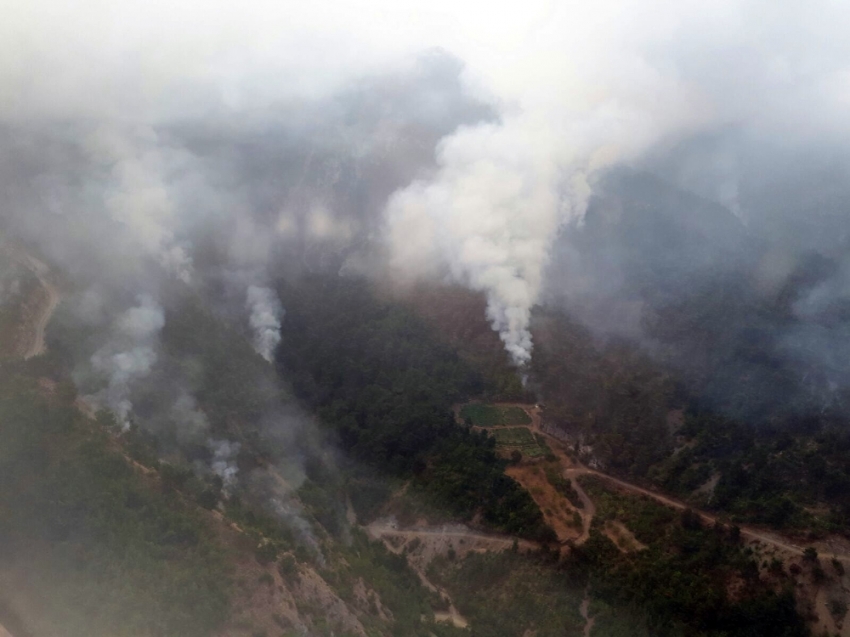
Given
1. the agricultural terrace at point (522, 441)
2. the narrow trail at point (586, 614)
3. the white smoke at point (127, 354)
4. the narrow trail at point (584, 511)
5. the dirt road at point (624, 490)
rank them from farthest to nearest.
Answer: the agricultural terrace at point (522, 441)
the white smoke at point (127, 354)
the narrow trail at point (584, 511)
the dirt road at point (624, 490)
the narrow trail at point (586, 614)

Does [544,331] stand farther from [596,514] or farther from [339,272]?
[339,272]

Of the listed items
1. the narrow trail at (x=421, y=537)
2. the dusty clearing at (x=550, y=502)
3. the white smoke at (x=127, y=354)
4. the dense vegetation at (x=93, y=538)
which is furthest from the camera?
the white smoke at (x=127, y=354)

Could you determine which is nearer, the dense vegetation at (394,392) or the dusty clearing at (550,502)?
the dusty clearing at (550,502)

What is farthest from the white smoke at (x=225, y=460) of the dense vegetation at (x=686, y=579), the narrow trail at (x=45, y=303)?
the dense vegetation at (x=686, y=579)

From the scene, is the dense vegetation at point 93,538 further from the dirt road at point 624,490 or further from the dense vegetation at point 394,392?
the dirt road at point 624,490

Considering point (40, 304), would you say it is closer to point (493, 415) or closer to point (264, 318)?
→ point (264, 318)

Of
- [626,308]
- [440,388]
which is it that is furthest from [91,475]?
[626,308]

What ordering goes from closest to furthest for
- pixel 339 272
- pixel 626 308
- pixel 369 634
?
pixel 369 634 < pixel 626 308 < pixel 339 272
